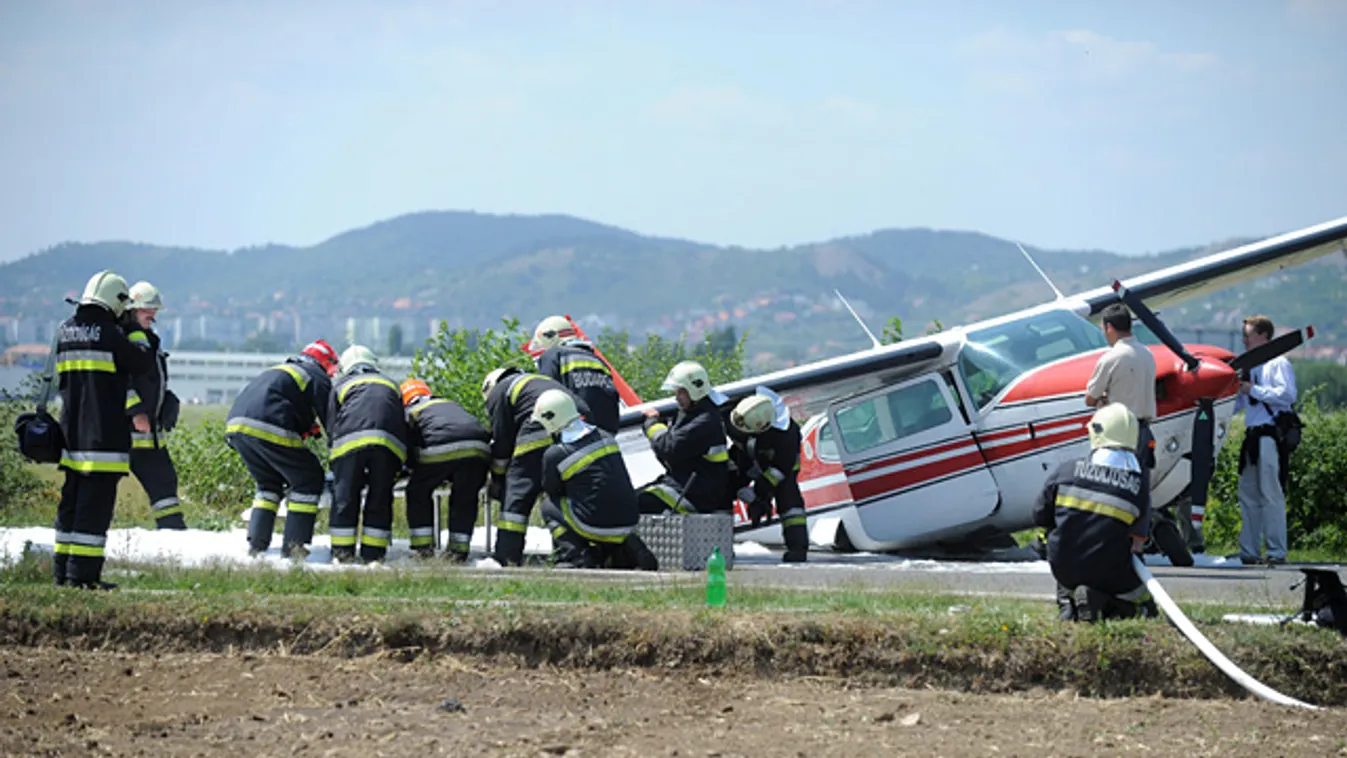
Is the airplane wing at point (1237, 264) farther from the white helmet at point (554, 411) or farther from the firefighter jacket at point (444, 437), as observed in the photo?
the firefighter jacket at point (444, 437)

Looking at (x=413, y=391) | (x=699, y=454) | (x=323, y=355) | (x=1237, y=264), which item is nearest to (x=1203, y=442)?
(x=1237, y=264)

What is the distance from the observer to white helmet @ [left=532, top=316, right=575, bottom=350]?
49.2 ft

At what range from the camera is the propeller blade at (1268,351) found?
13.3 meters

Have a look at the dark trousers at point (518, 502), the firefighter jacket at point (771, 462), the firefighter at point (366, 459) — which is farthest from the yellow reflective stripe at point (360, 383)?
the firefighter jacket at point (771, 462)

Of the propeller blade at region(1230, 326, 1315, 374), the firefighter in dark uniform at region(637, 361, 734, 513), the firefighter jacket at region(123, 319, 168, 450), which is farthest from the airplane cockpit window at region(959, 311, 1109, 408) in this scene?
Result: the firefighter jacket at region(123, 319, 168, 450)

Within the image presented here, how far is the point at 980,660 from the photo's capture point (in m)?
8.49

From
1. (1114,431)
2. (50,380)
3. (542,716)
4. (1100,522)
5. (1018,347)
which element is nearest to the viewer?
(542,716)

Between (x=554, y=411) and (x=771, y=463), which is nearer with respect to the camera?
(x=554, y=411)

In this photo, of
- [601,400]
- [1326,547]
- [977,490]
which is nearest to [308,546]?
[601,400]

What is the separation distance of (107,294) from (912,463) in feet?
24.6

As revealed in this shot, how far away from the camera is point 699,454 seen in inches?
543

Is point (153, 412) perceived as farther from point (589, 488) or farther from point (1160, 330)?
point (1160, 330)

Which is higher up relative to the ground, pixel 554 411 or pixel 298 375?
pixel 298 375

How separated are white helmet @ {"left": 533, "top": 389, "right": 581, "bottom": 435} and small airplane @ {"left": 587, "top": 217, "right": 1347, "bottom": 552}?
2.37 metres
